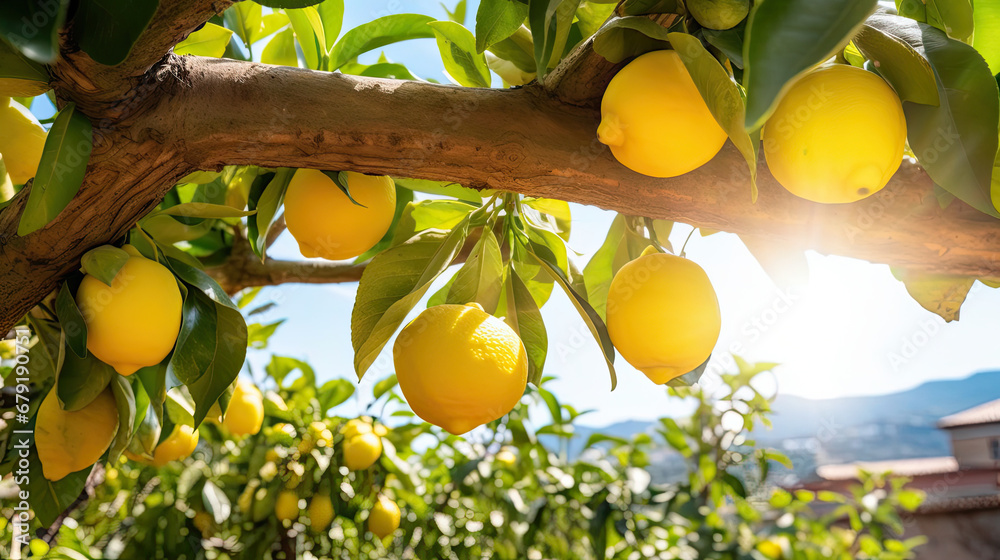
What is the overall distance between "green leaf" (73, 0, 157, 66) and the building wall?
129 inches

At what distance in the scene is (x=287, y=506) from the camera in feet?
4.19

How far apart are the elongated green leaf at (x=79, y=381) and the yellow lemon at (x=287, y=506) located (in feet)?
2.62

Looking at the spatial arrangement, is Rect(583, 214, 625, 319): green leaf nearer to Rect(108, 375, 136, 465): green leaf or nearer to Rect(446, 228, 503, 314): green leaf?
Rect(446, 228, 503, 314): green leaf

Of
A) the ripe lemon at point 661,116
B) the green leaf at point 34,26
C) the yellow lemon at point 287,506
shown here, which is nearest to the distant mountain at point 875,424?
the yellow lemon at point 287,506

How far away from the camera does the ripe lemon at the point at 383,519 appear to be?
4.09ft

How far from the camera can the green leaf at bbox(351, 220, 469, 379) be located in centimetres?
56

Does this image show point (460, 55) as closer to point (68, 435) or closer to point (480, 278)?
point (480, 278)

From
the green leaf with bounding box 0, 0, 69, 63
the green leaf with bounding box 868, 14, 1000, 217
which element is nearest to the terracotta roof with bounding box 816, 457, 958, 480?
the green leaf with bounding box 868, 14, 1000, 217

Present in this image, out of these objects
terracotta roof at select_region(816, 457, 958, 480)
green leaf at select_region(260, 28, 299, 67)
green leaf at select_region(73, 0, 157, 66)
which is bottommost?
terracotta roof at select_region(816, 457, 958, 480)

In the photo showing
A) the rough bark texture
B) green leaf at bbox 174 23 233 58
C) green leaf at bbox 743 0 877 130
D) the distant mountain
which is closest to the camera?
green leaf at bbox 743 0 877 130

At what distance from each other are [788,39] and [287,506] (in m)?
1.31

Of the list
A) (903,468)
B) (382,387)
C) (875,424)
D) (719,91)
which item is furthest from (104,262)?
(903,468)

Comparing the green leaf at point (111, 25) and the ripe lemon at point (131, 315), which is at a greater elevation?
the green leaf at point (111, 25)

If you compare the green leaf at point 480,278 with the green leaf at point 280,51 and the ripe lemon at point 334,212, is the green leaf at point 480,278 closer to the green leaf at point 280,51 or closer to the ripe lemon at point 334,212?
the ripe lemon at point 334,212
